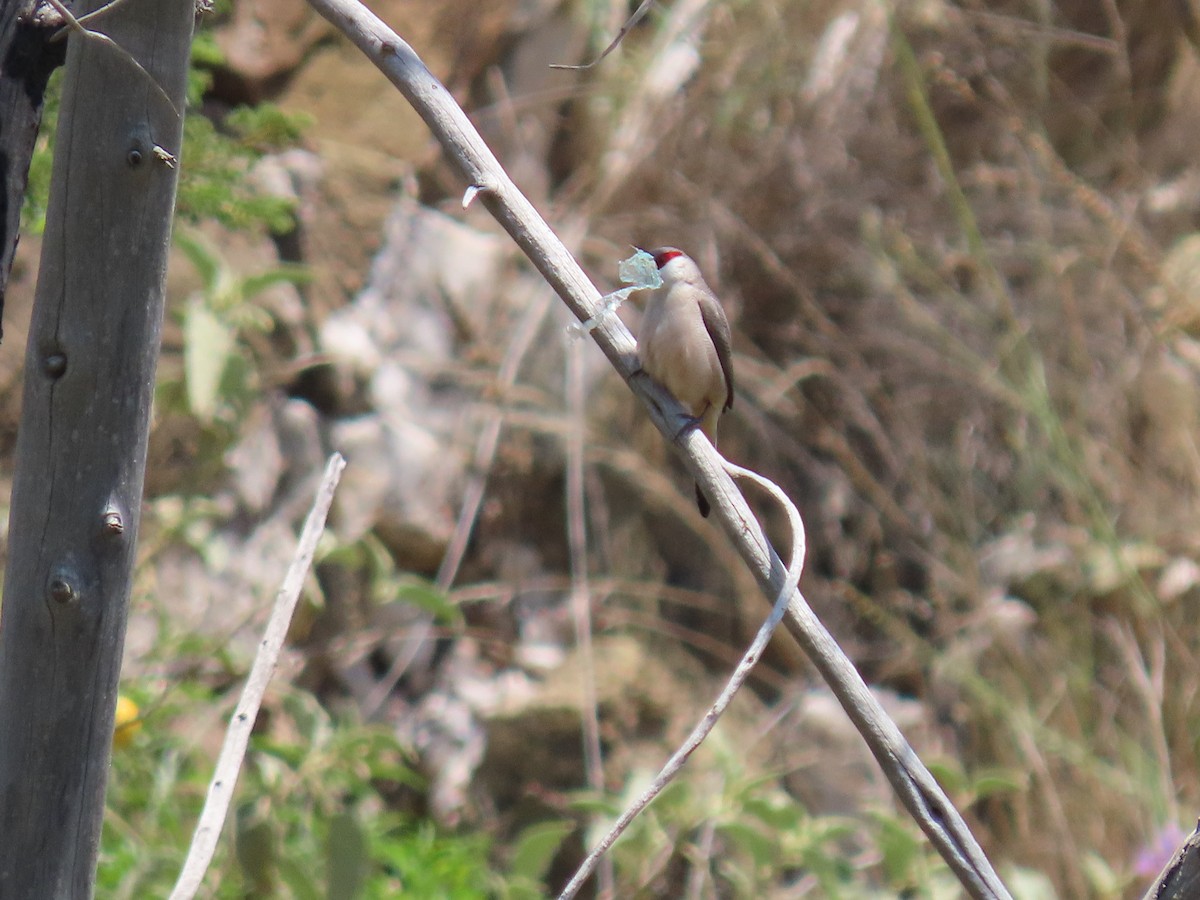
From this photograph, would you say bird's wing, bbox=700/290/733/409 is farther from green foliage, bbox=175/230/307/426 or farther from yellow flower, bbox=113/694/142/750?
yellow flower, bbox=113/694/142/750

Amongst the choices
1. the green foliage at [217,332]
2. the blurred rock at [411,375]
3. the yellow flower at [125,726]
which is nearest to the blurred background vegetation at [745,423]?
the blurred rock at [411,375]

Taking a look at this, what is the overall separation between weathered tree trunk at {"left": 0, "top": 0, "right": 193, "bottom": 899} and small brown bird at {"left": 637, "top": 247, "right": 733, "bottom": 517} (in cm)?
181

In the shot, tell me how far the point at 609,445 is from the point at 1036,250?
195 centimetres

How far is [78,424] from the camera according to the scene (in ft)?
4.61

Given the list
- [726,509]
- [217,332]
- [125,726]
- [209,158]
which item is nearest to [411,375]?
[217,332]

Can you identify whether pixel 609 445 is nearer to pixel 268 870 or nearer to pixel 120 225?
pixel 268 870

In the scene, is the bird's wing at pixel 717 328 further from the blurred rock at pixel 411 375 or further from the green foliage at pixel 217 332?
the blurred rock at pixel 411 375

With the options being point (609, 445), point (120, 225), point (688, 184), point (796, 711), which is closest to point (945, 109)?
point (688, 184)

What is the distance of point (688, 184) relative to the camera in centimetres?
576

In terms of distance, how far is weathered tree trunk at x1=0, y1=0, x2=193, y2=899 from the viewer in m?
1.39

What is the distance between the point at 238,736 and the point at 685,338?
186 centimetres

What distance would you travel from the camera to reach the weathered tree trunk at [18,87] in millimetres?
1529

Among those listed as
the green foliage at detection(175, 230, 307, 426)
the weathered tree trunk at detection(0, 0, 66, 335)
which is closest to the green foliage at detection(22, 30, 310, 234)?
the green foliage at detection(175, 230, 307, 426)

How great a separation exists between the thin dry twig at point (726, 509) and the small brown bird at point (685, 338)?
1.59 meters
